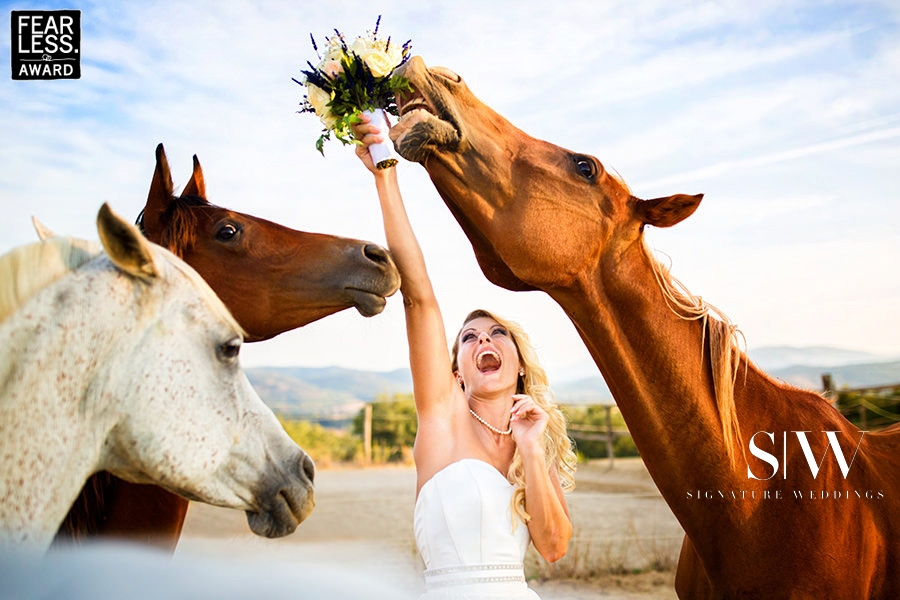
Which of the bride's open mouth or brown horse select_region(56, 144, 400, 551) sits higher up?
brown horse select_region(56, 144, 400, 551)

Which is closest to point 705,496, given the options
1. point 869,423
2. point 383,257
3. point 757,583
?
point 757,583

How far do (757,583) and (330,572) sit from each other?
205cm

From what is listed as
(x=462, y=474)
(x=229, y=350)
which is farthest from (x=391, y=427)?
(x=229, y=350)

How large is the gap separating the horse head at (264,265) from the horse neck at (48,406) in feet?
3.84

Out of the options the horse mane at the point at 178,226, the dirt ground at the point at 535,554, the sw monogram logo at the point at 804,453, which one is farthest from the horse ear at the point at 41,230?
the sw monogram logo at the point at 804,453

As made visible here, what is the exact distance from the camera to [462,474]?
2926 millimetres

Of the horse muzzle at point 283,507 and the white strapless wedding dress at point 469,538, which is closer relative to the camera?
the horse muzzle at point 283,507

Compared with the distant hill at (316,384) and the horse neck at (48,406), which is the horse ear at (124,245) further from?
the distant hill at (316,384)

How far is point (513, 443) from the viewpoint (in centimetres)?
322

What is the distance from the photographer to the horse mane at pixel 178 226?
2.69 m

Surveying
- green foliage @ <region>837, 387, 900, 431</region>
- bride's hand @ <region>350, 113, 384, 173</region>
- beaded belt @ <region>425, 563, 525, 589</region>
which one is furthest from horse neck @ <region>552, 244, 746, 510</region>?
green foliage @ <region>837, 387, 900, 431</region>

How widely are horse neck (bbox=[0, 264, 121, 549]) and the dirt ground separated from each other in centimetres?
160

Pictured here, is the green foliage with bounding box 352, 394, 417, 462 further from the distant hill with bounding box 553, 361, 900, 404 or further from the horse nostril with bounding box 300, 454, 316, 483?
the horse nostril with bounding box 300, 454, 316, 483

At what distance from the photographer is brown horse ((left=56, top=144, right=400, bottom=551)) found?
2713 millimetres
